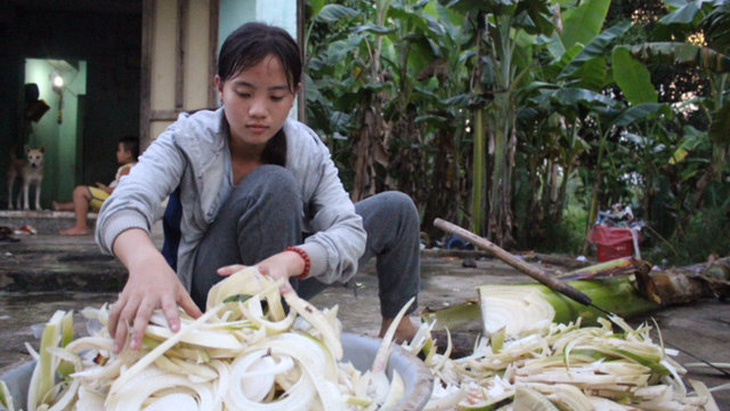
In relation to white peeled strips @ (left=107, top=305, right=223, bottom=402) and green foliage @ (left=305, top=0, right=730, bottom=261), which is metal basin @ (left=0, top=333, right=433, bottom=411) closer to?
white peeled strips @ (left=107, top=305, right=223, bottom=402)

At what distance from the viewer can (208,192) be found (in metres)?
1.82

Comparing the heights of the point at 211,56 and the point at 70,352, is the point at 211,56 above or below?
above

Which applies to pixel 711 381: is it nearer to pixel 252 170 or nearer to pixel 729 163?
pixel 252 170

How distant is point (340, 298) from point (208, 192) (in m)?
1.82

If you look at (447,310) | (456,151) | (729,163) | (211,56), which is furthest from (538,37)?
(447,310)

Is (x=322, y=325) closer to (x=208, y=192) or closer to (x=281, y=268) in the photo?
(x=281, y=268)

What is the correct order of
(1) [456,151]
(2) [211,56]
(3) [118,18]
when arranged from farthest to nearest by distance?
1. (3) [118,18]
2. (1) [456,151]
3. (2) [211,56]

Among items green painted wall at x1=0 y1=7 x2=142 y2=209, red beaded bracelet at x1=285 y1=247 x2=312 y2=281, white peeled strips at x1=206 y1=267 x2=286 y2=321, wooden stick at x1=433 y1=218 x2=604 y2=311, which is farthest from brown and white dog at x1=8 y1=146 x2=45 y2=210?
white peeled strips at x1=206 y1=267 x2=286 y2=321

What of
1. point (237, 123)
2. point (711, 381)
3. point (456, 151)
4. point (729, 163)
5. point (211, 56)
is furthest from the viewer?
point (456, 151)

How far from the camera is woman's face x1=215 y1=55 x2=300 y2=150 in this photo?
1.65 metres

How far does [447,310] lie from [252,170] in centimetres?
105

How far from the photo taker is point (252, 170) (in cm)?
190

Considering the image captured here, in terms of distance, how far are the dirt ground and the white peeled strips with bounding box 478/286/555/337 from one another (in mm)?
161

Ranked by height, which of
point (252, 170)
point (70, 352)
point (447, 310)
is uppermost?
point (252, 170)
